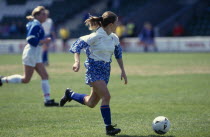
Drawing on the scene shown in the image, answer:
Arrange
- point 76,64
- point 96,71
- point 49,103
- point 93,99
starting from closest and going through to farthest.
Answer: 1. point 76,64
2. point 96,71
3. point 93,99
4. point 49,103

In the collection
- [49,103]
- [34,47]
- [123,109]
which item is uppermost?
[34,47]

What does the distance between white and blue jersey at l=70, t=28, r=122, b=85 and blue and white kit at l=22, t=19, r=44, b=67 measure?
10.6ft

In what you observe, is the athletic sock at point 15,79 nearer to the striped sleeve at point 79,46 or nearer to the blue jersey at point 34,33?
the blue jersey at point 34,33

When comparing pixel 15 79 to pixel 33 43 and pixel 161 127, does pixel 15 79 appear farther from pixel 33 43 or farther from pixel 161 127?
pixel 161 127

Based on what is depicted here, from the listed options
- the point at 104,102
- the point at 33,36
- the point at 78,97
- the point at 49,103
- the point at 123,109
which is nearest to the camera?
the point at 104,102

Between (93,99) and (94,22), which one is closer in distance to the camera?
(94,22)

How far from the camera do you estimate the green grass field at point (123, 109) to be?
8141mm

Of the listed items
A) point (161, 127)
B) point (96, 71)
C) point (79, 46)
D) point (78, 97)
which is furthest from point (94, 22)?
point (161, 127)

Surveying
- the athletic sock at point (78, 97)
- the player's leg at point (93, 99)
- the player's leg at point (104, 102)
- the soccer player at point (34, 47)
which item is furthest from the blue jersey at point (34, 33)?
the player's leg at point (104, 102)

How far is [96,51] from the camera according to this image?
26.2 ft

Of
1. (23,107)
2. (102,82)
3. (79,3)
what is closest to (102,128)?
(102,82)

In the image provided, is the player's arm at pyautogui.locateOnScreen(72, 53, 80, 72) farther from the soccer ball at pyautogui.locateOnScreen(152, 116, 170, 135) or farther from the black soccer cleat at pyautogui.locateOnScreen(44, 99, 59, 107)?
the black soccer cleat at pyautogui.locateOnScreen(44, 99, 59, 107)

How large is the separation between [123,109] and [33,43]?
2.59 m

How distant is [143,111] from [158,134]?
2.40 metres
